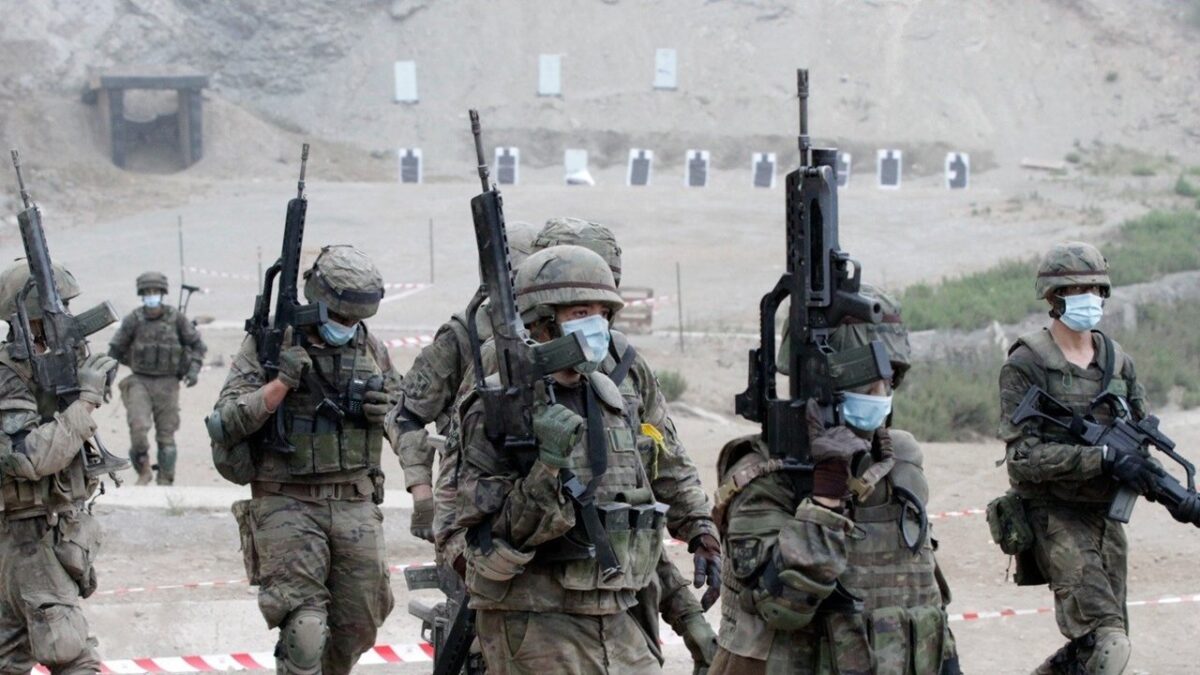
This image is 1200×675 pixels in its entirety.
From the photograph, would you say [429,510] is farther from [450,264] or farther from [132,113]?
[132,113]

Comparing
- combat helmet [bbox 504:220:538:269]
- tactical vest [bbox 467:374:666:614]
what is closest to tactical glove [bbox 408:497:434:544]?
combat helmet [bbox 504:220:538:269]

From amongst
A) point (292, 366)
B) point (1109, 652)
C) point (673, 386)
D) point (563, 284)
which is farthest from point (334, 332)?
point (673, 386)

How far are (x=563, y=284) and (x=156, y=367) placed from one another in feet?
33.4

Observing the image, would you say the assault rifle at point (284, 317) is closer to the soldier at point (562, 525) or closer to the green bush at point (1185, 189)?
the soldier at point (562, 525)

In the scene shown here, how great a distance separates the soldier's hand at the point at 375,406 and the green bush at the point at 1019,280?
47.6ft

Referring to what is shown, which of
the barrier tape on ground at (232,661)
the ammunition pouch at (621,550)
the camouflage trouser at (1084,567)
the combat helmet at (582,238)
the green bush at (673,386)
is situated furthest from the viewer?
the green bush at (673,386)

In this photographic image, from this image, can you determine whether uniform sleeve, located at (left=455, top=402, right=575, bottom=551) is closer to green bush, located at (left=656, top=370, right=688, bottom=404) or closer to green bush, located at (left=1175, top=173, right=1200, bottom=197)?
green bush, located at (left=656, top=370, right=688, bottom=404)

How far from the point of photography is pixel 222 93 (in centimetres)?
5528

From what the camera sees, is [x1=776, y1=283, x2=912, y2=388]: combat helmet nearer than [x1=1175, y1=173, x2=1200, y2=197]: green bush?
Yes

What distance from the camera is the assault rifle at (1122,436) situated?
24.3ft

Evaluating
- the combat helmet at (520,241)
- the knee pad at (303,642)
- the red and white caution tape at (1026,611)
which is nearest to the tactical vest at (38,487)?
the knee pad at (303,642)

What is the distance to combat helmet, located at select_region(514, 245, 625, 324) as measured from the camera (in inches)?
226

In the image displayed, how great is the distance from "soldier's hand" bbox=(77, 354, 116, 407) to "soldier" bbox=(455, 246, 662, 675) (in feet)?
8.34

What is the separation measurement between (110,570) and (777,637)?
7585 mm
